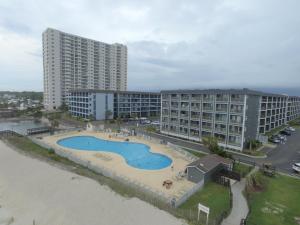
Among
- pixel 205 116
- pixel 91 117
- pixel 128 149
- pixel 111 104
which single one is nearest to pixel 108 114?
pixel 111 104

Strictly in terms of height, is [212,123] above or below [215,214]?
above

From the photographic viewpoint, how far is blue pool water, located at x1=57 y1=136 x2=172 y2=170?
1288 inches

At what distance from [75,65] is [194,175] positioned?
316 ft

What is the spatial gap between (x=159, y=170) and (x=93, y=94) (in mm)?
46186

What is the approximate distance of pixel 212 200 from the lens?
2095 centimetres

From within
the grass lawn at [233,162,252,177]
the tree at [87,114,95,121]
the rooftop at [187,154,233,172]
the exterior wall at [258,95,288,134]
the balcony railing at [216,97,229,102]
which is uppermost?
the balcony railing at [216,97,229,102]

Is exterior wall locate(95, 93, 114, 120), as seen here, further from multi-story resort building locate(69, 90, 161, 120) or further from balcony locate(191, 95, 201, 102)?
balcony locate(191, 95, 201, 102)

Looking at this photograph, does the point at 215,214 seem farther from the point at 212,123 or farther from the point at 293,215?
the point at 212,123

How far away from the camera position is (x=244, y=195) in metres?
22.2

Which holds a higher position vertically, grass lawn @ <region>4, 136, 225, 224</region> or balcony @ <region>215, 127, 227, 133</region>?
balcony @ <region>215, 127, 227, 133</region>

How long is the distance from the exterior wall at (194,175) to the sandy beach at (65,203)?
8187 mm

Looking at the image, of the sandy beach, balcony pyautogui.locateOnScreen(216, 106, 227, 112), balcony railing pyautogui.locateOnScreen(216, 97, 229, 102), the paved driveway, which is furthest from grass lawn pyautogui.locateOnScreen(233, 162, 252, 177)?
the sandy beach

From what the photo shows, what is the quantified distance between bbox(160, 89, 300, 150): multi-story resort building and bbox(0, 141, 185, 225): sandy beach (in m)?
27.5

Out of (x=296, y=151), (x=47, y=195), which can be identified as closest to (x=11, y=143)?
(x=47, y=195)
